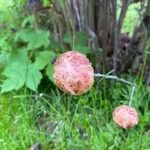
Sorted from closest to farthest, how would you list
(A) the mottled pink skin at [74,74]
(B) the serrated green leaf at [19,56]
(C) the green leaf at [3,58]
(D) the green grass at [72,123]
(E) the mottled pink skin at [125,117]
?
(A) the mottled pink skin at [74,74] < (E) the mottled pink skin at [125,117] < (D) the green grass at [72,123] < (B) the serrated green leaf at [19,56] < (C) the green leaf at [3,58]

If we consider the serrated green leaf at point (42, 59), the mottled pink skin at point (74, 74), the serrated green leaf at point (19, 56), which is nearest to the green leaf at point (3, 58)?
the serrated green leaf at point (19, 56)

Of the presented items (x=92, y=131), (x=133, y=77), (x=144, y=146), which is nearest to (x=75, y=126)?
(x=92, y=131)

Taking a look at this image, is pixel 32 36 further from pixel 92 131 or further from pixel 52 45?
pixel 92 131

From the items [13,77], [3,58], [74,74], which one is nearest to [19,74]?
[13,77]

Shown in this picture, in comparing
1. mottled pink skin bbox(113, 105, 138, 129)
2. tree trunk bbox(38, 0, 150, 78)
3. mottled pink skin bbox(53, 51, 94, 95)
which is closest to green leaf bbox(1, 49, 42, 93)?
tree trunk bbox(38, 0, 150, 78)

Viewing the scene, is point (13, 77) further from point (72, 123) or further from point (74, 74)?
point (74, 74)

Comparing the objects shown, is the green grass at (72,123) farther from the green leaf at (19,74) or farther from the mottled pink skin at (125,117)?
the mottled pink skin at (125,117)
